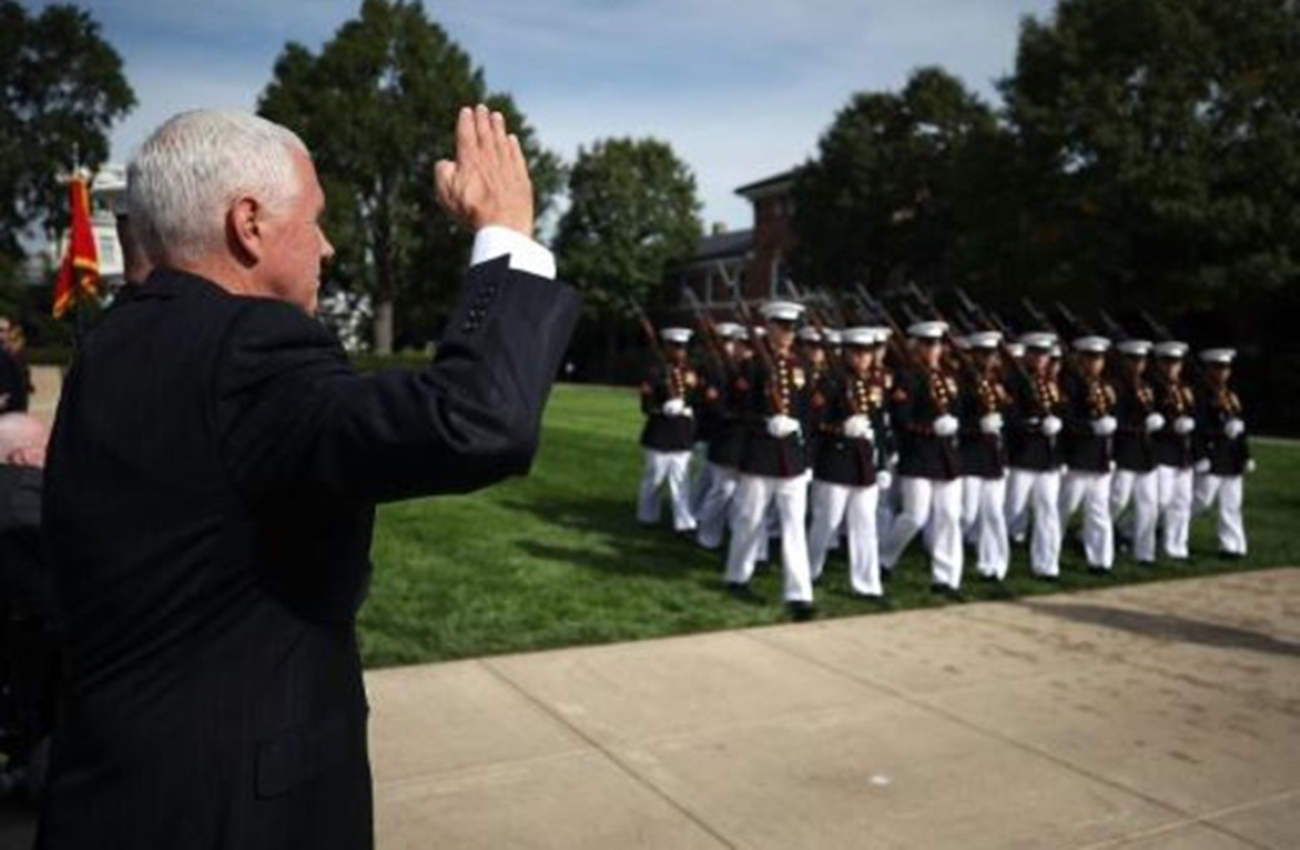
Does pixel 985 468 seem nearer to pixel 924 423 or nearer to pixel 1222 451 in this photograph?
pixel 924 423

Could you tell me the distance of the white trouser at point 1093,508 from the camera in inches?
369

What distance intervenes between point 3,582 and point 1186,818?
4.42 meters

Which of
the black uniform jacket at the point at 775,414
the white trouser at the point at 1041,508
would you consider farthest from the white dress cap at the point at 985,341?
the black uniform jacket at the point at 775,414

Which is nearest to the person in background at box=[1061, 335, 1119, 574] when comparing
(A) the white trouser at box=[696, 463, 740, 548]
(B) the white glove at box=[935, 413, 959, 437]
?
(B) the white glove at box=[935, 413, 959, 437]

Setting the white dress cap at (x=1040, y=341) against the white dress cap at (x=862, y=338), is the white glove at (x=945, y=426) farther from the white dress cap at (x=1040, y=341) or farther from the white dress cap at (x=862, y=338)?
the white dress cap at (x=1040, y=341)

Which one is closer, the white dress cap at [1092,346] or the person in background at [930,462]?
the person in background at [930,462]

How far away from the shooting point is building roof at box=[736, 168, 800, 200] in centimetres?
5322

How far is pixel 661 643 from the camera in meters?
6.37

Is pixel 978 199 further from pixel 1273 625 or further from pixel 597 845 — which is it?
pixel 597 845

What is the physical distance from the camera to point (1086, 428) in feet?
31.5

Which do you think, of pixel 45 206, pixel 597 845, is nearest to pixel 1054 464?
pixel 597 845

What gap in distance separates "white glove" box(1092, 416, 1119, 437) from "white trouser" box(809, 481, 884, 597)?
8.85 feet

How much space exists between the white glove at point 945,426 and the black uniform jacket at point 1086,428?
71.6 inches

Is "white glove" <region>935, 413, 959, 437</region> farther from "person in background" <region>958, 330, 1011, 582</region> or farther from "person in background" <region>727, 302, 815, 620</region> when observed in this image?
"person in background" <region>727, 302, 815, 620</region>
